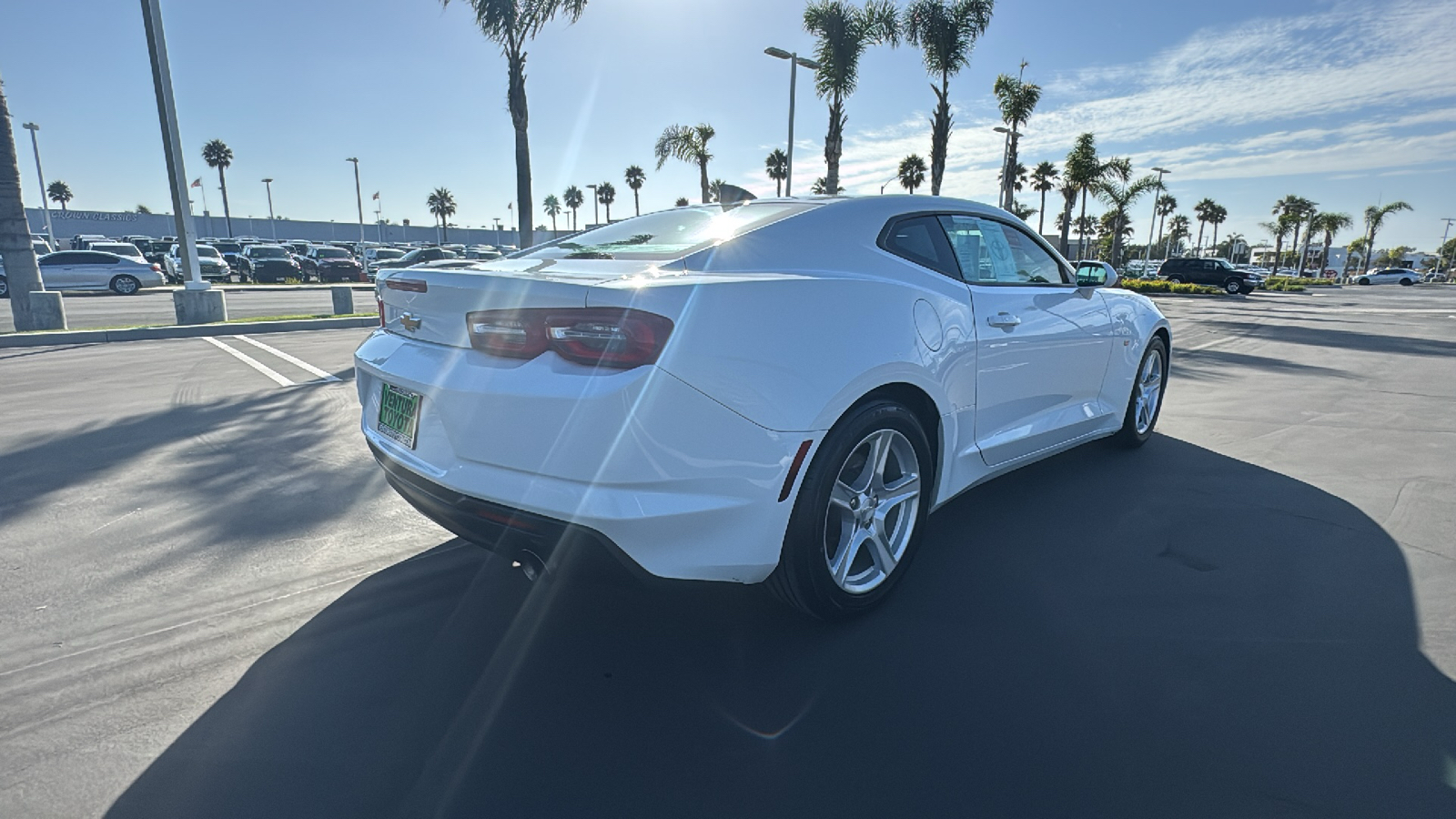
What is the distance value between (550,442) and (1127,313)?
387 centimetres

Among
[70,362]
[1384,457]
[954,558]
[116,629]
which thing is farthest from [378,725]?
[70,362]

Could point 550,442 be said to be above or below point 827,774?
above

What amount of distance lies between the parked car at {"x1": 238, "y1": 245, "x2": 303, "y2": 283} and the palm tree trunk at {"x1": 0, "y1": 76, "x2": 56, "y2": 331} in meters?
21.1

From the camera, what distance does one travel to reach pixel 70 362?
825 centimetres

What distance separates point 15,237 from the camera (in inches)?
419

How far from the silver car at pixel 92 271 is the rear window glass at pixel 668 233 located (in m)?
25.6

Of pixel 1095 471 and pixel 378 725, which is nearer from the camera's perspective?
pixel 378 725

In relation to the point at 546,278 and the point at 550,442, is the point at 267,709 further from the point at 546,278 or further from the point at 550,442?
the point at 546,278

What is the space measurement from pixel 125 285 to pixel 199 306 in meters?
14.3

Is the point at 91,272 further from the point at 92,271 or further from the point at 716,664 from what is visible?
the point at 716,664

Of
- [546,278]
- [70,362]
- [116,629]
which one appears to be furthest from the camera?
[70,362]

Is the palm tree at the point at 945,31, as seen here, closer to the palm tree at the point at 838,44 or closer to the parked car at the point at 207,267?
the palm tree at the point at 838,44

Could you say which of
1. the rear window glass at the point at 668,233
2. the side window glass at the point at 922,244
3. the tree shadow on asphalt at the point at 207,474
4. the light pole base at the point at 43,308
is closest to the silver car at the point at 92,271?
the light pole base at the point at 43,308

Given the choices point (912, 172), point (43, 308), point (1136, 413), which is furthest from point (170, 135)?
point (912, 172)
